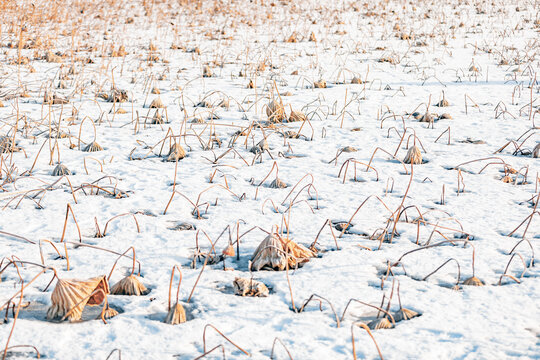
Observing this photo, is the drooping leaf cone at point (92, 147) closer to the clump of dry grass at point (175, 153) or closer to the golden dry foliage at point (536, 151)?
the clump of dry grass at point (175, 153)

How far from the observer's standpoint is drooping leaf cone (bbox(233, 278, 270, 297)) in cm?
226

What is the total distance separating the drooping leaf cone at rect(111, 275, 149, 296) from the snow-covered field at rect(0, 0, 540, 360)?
0.03m

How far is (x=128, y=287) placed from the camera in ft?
7.35

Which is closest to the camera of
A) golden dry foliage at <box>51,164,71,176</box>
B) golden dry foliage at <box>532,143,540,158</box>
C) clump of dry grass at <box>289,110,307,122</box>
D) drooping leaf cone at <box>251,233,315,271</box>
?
drooping leaf cone at <box>251,233,315,271</box>

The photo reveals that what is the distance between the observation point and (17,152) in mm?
4344

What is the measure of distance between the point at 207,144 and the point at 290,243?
2.19m

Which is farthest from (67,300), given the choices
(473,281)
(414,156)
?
(414,156)

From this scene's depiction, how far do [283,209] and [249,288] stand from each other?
1.04m

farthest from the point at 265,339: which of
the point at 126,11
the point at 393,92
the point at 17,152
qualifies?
the point at 126,11

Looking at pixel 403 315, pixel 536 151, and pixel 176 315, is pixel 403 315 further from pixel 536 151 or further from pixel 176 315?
pixel 536 151

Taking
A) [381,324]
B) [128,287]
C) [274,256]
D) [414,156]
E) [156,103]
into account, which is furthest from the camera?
[156,103]

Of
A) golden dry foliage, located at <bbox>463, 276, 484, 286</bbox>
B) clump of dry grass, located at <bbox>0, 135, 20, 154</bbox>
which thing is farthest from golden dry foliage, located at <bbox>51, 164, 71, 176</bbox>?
golden dry foliage, located at <bbox>463, 276, 484, 286</bbox>

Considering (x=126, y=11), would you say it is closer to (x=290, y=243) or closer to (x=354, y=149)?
(x=354, y=149)

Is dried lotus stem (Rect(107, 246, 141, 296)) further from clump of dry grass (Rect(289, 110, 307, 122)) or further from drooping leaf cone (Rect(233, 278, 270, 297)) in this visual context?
clump of dry grass (Rect(289, 110, 307, 122))
